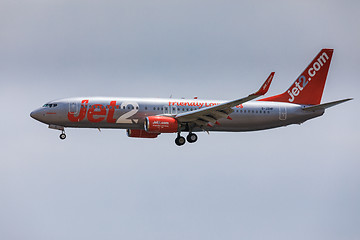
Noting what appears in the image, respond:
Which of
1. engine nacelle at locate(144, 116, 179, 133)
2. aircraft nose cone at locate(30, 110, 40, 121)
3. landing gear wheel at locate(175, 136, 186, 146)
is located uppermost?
aircraft nose cone at locate(30, 110, 40, 121)

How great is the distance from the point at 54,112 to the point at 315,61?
96.8ft

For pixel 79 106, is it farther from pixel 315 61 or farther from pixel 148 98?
pixel 315 61

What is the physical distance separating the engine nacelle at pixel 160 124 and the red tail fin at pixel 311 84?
12597 millimetres

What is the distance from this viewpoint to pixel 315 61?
83250mm

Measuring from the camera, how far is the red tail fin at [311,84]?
265 ft

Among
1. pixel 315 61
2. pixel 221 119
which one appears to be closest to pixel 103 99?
pixel 221 119

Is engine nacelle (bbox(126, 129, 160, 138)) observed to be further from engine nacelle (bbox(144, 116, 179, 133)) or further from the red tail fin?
the red tail fin

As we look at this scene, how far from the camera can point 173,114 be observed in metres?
74.8

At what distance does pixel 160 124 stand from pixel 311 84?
63.9ft

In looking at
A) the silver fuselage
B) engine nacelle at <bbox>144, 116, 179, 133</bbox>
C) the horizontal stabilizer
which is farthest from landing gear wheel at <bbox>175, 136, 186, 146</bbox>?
the horizontal stabilizer

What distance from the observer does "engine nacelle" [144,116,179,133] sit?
7181 centimetres

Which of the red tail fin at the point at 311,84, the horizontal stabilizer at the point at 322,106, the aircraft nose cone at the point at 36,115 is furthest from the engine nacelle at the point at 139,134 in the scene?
the horizontal stabilizer at the point at 322,106

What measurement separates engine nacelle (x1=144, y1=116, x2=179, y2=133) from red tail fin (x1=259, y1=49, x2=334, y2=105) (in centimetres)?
1260

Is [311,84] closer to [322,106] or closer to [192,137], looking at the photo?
[322,106]
